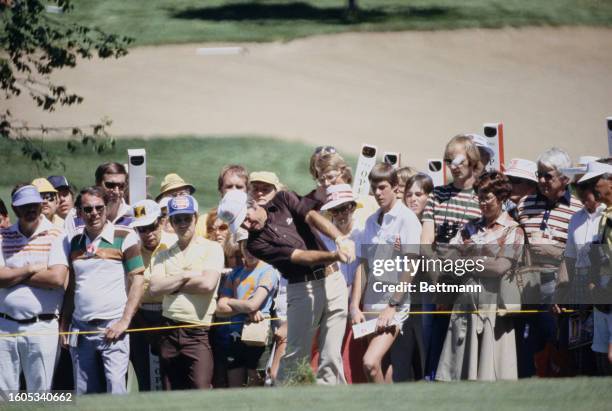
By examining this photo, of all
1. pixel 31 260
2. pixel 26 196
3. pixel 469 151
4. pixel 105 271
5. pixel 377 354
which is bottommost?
pixel 377 354

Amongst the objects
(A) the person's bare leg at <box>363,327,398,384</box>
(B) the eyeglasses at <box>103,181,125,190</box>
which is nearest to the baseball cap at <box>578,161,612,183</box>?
(A) the person's bare leg at <box>363,327,398,384</box>

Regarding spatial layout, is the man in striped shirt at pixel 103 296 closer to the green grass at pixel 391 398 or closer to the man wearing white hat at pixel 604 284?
the green grass at pixel 391 398

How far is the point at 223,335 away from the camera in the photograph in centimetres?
984

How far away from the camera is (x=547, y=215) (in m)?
9.81

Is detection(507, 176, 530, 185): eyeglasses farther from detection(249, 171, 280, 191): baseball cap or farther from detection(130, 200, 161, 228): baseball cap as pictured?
detection(130, 200, 161, 228): baseball cap

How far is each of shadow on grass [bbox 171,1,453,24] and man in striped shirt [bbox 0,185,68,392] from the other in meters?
24.4

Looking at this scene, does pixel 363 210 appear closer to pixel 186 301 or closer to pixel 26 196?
pixel 186 301

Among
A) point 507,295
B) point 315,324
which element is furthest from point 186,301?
point 507,295

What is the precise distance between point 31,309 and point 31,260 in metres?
0.38

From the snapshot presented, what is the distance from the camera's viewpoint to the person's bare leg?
371 inches

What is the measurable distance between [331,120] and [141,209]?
1641 cm

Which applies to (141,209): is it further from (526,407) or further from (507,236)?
(526,407)

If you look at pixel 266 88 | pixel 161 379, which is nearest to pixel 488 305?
pixel 161 379

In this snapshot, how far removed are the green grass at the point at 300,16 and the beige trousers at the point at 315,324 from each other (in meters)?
23.0
